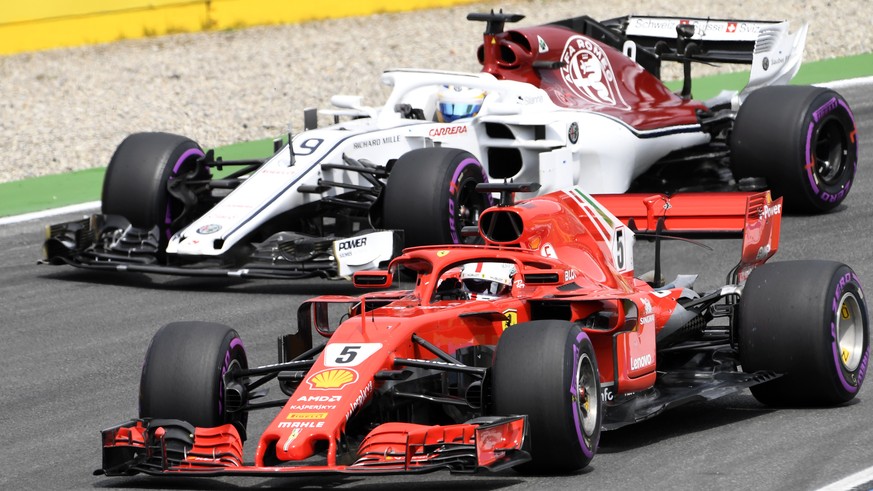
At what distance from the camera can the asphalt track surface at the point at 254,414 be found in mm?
7684

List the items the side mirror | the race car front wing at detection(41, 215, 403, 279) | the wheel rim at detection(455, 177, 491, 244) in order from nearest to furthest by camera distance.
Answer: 1. the side mirror
2. the race car front wing at detection(41, 215, 403, 279)
3. the wheel rim at detection(455, 177, 491, 244)

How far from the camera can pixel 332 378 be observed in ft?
24.6

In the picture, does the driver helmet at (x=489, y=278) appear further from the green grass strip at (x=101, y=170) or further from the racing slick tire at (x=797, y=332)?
the green grass strip at (x=101, y=170)

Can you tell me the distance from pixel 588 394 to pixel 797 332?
4.73 ft

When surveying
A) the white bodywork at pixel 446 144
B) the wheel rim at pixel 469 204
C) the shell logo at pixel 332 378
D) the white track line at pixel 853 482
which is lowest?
the white track line at pixel 853 482

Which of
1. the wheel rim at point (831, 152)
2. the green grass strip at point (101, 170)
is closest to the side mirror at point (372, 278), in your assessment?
the wheel rim at point (831, 152)

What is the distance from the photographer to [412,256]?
27.9 feet

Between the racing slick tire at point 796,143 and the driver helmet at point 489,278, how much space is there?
6.33 m

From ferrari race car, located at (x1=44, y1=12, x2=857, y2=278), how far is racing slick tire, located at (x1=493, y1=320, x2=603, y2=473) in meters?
5.04

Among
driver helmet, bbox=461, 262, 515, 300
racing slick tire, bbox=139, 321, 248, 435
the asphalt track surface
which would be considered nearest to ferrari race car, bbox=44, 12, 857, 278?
the asphalt track surface

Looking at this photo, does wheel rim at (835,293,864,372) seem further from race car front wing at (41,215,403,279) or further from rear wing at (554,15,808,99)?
rear wing at (554,15,808,99)

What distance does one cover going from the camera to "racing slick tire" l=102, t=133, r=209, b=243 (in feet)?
45.1

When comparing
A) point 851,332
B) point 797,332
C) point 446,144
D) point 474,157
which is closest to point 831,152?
point 446,144

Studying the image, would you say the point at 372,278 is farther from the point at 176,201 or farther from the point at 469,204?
the point at 176,201
